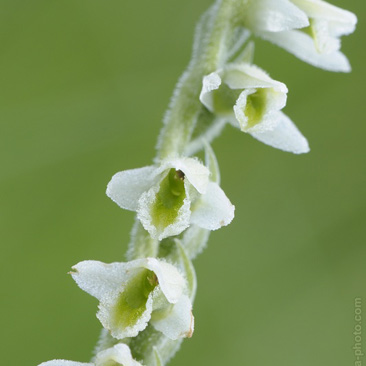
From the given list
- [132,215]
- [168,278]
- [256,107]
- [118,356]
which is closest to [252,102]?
[256,107]

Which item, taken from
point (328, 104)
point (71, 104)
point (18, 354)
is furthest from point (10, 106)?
point (328, 104)

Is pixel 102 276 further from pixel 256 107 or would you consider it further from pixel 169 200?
pixel 256 107

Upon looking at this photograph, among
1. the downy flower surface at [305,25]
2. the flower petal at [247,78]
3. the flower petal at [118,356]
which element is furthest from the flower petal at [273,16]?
the flower petal at [118,356]

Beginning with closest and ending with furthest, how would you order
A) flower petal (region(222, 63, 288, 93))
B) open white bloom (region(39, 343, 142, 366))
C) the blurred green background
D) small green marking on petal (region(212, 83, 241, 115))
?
open white bloom (region(39, 343, 142, 366))
flower petal (region(222, 63, 288, 93))
small green marking on petal (region(212, 83, 241, 115))
the blurred green background

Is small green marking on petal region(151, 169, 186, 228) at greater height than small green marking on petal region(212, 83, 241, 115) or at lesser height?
lesser

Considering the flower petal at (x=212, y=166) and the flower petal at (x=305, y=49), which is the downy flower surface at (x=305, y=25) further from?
the flower petal at (x=212, y=166)

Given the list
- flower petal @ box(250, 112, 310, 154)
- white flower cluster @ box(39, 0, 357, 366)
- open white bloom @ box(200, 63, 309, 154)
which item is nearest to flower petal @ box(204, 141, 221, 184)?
white flower cluster @ box(39, 0, 357, 366)

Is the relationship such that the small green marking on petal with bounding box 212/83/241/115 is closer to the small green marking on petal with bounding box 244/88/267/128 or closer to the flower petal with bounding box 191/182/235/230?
the small green marking on petal with bounding box 244/88/267/128
